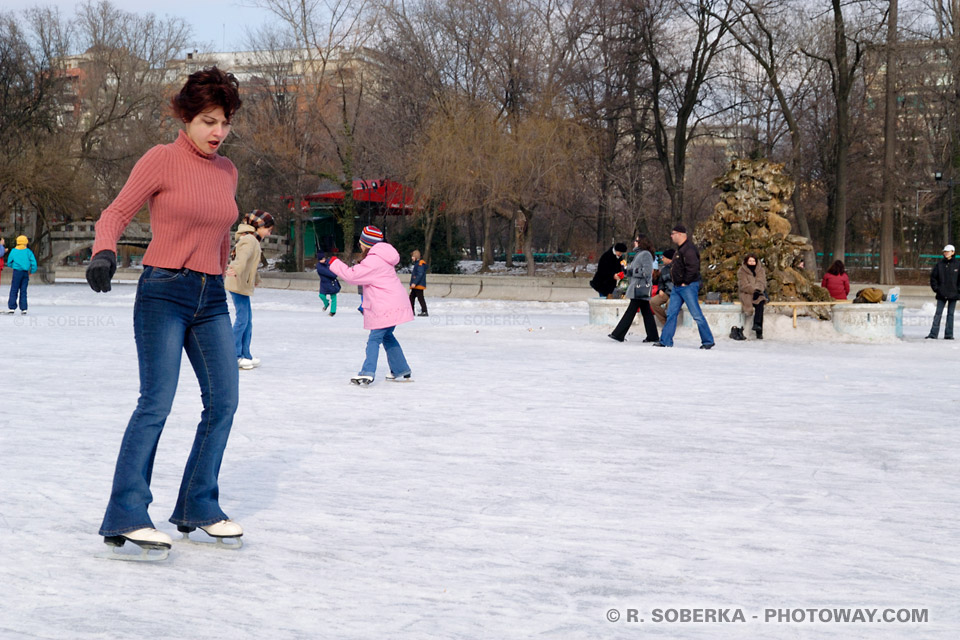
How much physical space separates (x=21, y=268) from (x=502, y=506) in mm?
19356

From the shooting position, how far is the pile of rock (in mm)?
18766

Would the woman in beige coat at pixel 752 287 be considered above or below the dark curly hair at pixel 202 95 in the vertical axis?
below

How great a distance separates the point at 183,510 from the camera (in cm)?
427

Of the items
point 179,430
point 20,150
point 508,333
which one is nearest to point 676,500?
point 179,430

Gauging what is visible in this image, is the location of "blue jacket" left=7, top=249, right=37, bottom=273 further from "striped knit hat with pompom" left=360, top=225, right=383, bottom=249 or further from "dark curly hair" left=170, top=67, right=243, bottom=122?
"dark curly hair" left=170, top=67, right=243, bottom=122

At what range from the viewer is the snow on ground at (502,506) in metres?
3.55

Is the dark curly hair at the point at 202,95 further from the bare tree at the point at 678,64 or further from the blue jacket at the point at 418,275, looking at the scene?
the bare tree at the point at 678,64

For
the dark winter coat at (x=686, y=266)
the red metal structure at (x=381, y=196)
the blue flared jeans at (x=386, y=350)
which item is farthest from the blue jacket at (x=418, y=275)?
the red metal structure at (x=381, y=196)

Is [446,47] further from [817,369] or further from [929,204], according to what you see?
[817,369]

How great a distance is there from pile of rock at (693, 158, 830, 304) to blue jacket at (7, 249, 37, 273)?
1351 cm

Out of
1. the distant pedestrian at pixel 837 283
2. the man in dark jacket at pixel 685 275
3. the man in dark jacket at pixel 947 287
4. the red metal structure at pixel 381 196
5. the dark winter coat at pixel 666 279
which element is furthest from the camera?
the red metal structure at pixel 381 196

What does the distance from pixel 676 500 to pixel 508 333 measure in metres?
13.4

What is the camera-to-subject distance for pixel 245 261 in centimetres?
1084

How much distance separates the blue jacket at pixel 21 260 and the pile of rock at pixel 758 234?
13509 mm
